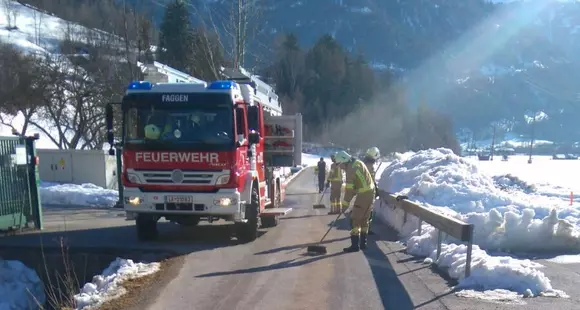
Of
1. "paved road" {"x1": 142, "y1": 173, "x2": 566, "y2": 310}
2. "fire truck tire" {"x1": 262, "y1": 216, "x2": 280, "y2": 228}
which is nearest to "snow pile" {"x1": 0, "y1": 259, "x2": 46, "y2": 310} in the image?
"paved road" {"x1": 142, "y1": 173, "x2": 566, "y2": 310}

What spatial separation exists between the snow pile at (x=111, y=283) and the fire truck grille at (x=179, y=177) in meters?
1.81

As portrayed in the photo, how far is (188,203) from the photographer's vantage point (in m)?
10.1

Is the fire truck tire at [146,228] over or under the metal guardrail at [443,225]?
under

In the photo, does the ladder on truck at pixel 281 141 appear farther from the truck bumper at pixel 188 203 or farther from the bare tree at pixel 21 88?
the bare tree at pixel 21 88

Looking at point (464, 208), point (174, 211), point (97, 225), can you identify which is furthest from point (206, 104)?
point (464, 208)

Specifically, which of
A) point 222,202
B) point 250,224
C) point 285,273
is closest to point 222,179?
point 222,202

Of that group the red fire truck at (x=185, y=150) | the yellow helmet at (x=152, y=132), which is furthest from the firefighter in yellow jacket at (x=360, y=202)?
the yellow helmet at (x=152, y=132)

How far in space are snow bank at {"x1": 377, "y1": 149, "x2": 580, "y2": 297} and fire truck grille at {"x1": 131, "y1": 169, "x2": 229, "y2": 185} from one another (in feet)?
13.2

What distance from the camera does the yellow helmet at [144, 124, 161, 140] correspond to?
1012cm

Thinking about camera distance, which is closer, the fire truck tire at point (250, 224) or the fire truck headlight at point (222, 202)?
the fire truck headlight at point (222, 202)

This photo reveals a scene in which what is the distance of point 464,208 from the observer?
13.3 metres

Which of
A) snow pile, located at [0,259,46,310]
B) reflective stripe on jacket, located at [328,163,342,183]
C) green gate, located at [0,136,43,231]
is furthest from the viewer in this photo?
reflective stripe on jacket, located at [328,163,342,183]

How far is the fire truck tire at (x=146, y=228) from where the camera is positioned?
10.8 m

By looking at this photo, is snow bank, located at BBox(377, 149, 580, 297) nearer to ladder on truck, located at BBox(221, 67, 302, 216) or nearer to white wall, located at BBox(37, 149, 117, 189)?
ladder on truck, located at BBox(221, 67, 302, 216)
